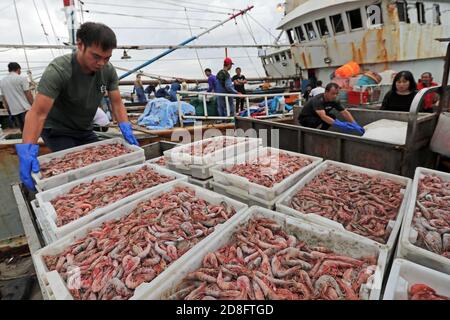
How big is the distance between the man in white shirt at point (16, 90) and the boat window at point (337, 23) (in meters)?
15.7

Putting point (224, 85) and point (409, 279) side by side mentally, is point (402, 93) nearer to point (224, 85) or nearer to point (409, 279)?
point (409, 279)

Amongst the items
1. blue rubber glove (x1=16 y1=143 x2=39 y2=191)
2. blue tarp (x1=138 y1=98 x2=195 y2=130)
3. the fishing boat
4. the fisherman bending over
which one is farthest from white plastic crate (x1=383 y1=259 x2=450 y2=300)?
the fishing boat

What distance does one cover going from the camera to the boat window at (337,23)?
15.3 meters

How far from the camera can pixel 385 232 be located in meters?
2.03

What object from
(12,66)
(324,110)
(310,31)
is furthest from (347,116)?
(310,31)

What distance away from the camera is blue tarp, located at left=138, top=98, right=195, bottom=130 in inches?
321

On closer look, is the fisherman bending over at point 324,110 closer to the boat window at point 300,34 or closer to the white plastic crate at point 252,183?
the white plastic crate at point 252,183

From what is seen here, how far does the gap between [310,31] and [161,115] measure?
13600 millimetres

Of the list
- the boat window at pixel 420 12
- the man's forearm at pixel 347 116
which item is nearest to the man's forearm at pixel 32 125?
the man's forearm at pixel 347 116

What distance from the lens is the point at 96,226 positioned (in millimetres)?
2209

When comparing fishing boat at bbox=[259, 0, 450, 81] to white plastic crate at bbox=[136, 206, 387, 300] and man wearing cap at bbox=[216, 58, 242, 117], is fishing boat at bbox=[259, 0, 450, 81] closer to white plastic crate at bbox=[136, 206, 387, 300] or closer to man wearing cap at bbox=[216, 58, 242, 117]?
man wearing cap at bbox=[216, 58, 242, 117]

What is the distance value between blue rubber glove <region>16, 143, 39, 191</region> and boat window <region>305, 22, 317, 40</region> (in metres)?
17.9

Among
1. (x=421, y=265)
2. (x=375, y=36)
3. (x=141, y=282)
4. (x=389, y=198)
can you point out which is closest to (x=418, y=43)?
(x=375, y=36)
